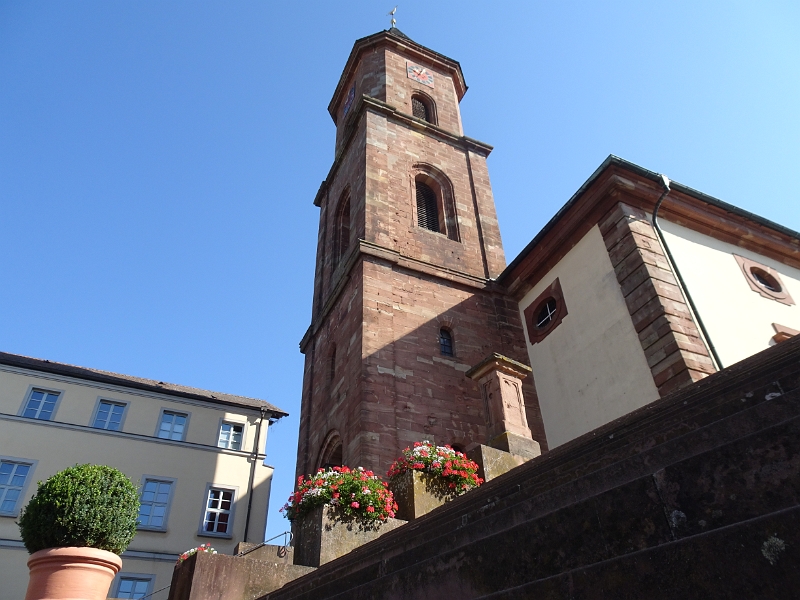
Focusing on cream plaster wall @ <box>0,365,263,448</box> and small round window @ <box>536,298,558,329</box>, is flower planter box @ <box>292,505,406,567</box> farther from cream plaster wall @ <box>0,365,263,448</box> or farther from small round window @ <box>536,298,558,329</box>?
cream plaster wall @ <box>0,365,263,448</box>

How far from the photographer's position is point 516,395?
9555 millimetres

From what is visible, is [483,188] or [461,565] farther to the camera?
[483,188]

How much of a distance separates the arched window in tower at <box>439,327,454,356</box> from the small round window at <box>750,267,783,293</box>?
6.60m

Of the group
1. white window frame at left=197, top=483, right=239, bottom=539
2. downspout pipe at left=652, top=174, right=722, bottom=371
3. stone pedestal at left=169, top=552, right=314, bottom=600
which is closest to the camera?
stone pedestal at left=169, top=552, right=314, bottom=600

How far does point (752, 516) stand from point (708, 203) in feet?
39.3

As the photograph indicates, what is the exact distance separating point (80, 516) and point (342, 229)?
42.4ft

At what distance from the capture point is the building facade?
1706cm

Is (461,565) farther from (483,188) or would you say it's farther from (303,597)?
(483,188)

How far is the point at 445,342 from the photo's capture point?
13.6m

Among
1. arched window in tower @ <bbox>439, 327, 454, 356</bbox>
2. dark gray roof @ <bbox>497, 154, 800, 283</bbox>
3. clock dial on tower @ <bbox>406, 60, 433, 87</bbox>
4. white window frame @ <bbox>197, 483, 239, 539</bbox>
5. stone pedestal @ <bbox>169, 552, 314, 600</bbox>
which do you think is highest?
clock dial on tower @ <bbox>406, 60, 433, 87</bbox>

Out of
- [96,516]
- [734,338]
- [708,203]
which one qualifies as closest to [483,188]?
[708,203]

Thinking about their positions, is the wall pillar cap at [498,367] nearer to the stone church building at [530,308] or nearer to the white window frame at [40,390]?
the stone church building at [530,308]

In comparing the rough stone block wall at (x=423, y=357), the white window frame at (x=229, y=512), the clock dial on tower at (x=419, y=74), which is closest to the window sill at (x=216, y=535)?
the white window frame at (x=229, y=512)

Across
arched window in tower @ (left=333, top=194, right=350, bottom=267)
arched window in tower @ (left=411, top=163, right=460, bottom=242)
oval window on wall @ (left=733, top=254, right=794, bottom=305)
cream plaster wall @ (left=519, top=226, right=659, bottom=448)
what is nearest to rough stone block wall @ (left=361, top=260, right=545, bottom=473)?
cream plaster wall @ (left=519, top=226, right=659, bottom=448)
